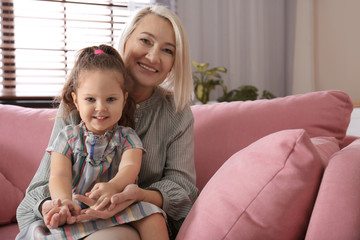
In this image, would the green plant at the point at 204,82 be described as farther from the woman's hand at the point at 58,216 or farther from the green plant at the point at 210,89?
the woman's hand at the point at 58,216

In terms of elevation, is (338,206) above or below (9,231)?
above

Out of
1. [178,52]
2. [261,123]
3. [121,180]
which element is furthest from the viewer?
[261,123]

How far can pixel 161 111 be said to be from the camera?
4.77 ft

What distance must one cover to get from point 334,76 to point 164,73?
8.77ft

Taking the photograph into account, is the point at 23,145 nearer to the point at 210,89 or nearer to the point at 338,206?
the point at 338,206

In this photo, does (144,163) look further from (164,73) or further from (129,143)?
(164,73)

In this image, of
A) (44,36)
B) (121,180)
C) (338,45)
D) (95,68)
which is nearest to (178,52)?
(95,68)

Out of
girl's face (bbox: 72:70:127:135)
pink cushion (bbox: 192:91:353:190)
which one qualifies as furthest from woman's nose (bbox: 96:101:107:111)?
pink cushion (bbox: 192:91:353:190)

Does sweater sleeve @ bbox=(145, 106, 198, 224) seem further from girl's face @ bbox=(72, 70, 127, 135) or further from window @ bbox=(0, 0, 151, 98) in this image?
Answer: window @ bbox=(0, 0, 151, 98)

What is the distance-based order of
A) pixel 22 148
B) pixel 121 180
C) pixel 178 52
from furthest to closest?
pixel 22 148
pixel 178 52
pixel 121 180

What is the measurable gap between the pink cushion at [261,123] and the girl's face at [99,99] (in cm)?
49

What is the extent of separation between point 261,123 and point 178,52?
42 centimetres

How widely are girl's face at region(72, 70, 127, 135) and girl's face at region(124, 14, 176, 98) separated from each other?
0.69 ft

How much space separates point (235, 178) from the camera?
3.12ft
